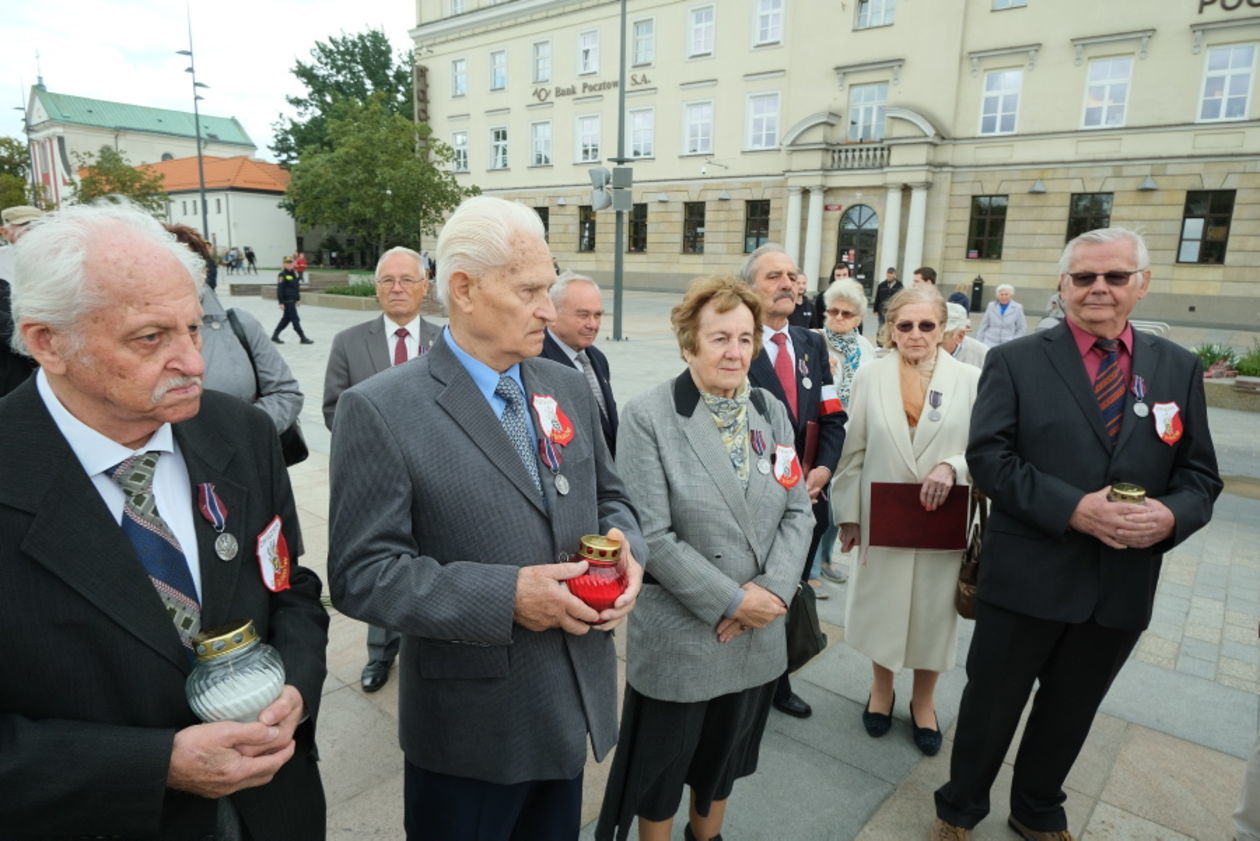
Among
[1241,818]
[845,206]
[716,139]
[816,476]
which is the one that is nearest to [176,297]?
[816,476]

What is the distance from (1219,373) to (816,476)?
35.6ft

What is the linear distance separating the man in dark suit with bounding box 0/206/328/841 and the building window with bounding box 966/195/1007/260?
2699 centimetres

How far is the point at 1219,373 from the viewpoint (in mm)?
10867

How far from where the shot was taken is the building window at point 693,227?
30.7 meters

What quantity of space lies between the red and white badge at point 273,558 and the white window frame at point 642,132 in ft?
105

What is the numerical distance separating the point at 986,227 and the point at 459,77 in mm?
26400

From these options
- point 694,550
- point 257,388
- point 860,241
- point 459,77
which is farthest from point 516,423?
point 459,77

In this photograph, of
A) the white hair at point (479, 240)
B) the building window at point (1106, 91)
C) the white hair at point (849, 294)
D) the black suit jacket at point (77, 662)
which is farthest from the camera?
the building window at point (1106, 91)

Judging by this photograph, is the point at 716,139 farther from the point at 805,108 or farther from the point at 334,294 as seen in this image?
the point at 334,294

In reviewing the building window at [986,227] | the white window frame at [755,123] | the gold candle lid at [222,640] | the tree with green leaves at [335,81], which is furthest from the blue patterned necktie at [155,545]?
the tree with green leaves at [335,81]

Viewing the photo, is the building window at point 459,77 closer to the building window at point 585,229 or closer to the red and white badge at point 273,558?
the building window at point 585,229

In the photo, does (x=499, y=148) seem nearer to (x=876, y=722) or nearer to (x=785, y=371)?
(x=785, y=371)

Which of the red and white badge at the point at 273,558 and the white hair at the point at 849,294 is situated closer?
the red and white badge at the point at 273,558

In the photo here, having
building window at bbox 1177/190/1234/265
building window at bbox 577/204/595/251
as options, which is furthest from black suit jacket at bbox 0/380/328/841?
building window at bbox 577/204/595/251
